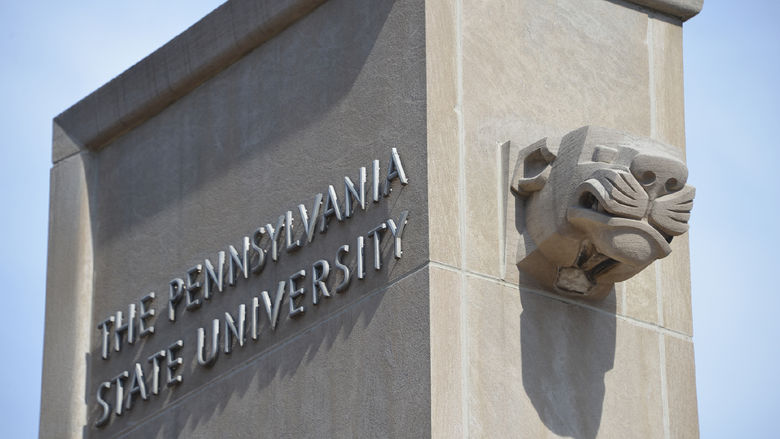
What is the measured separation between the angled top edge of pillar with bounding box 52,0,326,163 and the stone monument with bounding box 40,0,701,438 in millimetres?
22

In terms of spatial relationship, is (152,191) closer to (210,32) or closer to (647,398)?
(210,32)

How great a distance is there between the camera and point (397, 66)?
1306 centimetres

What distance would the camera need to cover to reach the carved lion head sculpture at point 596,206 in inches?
479

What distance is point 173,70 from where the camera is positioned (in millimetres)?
15188

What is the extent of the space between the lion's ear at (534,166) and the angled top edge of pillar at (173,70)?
2146 millimetres

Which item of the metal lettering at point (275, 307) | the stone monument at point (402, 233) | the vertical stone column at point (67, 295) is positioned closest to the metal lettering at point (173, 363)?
the stone monument at point (402, 233)

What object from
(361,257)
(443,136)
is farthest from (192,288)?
(443,136)

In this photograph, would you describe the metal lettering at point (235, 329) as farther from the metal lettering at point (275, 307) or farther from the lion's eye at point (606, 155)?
the lion's eye at point (606, 155)

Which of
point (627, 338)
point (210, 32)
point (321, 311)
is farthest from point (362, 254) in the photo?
point (210, 32)

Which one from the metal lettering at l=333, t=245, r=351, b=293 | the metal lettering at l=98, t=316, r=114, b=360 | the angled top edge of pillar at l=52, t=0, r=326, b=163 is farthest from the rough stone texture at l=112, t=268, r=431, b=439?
the angled top edge of pillar at l=52, t=0, r=326, b=163

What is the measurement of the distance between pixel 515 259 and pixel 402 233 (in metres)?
0.71

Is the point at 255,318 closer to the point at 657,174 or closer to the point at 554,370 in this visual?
the point at 554,370

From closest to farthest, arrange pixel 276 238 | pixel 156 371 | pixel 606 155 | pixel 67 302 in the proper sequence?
pixel 606 155
pixel 276 238
pixel 156 371
pixel 67 302

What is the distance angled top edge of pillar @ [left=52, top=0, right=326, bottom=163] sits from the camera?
47.5 ft
